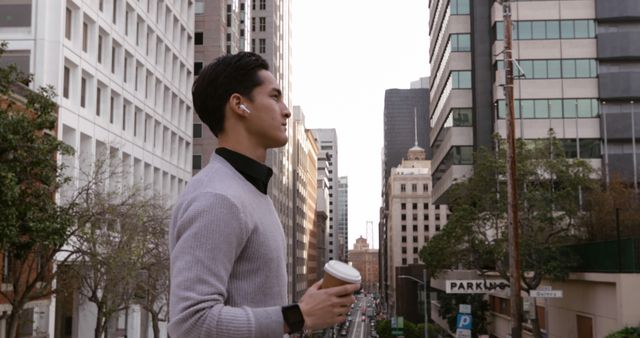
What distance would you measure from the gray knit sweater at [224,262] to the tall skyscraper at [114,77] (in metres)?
28.3

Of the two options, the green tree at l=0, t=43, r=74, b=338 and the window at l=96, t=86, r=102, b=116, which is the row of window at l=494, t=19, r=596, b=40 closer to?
the window at l=96, t=86, r=102, b=116

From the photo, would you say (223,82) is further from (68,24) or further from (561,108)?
(561,108)

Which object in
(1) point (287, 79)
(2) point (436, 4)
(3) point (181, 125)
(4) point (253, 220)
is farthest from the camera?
(1) point (287, 79)

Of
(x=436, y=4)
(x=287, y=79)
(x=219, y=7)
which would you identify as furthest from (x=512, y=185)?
(x=287, y=79)

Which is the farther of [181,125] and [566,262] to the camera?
[181,125]

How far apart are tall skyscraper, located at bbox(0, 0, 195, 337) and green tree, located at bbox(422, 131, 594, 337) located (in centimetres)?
1504

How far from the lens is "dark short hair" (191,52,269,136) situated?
3195 millimetres

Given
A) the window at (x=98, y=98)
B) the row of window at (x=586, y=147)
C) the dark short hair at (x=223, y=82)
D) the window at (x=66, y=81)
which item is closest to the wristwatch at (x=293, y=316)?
the dark short hair at (x=223, y=82)

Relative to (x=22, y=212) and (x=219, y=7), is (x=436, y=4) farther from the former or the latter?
(x=22, y=212)

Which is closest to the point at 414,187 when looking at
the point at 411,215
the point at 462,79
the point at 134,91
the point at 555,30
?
the point at 411,215

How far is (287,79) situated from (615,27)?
2708 inches

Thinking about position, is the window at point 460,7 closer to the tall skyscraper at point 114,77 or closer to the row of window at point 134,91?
the tall skyscraper at point 114,77

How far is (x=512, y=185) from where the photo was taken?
77.7 feet

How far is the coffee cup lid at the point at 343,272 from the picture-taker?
2746 millimetres
